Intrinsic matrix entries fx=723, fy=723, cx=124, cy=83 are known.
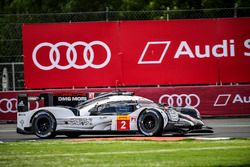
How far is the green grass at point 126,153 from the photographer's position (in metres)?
11.6

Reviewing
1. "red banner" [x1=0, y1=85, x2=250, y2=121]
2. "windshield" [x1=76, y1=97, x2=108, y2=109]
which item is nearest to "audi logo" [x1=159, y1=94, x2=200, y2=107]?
"red banner" [x1=0, y1=85, x2=250, y2=121]

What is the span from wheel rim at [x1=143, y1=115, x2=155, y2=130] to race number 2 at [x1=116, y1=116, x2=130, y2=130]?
16.1 inches

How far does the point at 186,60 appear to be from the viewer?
24.9 m

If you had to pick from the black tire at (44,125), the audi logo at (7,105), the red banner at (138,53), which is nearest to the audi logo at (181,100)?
the red banner at (138,53)

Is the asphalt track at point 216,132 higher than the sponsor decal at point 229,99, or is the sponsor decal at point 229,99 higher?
the sponsor decal at point 229,99

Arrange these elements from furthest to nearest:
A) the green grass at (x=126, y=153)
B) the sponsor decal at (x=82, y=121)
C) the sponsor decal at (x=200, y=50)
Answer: the sponsor decal at (x=200, y=50), the sponsor decal at (x=82, y=121), the green grass at (x=126, y=153)

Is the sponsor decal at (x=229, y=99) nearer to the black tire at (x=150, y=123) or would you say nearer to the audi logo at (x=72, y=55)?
the audi logo at (x=72, y=55)

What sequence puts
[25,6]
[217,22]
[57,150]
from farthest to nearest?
[25,6] → [217,22] → [57,150]

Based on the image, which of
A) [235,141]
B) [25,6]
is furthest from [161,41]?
[25,6]

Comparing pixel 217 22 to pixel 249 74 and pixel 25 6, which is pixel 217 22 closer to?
pixel 249 74

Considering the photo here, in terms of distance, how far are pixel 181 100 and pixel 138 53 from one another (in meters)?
2.64

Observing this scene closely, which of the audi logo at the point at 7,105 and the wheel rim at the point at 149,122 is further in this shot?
the audi logo at the point at 7,105

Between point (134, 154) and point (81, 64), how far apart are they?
12.5m

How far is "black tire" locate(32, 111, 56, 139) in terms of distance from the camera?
17.3 meters
